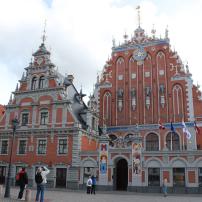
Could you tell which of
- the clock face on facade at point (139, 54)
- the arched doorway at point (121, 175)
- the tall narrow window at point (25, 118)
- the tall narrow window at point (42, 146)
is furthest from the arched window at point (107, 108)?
the tall narrow window at point (25, 118)

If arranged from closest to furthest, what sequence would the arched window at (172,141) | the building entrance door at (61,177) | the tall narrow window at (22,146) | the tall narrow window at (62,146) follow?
the building entrance door at (61,177) < the tall narrow window at (62,146) < the arched window at (172,141) < the tall narrow window at (22,146)

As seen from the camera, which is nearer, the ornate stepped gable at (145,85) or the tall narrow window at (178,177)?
the tall narrow window at (178,177)

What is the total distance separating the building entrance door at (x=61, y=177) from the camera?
29.6m

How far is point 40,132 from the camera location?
31.9 meters

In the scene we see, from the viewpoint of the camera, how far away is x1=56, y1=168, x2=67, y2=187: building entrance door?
29625 mm

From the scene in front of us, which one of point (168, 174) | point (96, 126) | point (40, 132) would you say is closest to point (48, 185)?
point (40, 132)

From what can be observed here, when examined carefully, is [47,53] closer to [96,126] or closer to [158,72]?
[96,126]

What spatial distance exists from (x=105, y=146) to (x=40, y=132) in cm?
771

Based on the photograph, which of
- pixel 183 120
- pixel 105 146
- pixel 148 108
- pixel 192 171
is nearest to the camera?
pixel 192 171

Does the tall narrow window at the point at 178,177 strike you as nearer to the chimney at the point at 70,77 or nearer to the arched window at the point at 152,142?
the arched window at the point at 152,142

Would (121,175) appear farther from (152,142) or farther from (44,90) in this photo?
(44,90)

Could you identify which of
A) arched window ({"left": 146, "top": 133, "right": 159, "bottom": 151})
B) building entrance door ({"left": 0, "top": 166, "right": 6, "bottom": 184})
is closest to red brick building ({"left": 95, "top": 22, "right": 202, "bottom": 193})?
arched window ({"left": 146, "top": 133, "right": 159, "bottom": 151})

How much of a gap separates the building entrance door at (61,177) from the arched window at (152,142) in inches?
376

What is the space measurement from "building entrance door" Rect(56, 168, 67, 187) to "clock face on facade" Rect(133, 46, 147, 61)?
16.3 metres
